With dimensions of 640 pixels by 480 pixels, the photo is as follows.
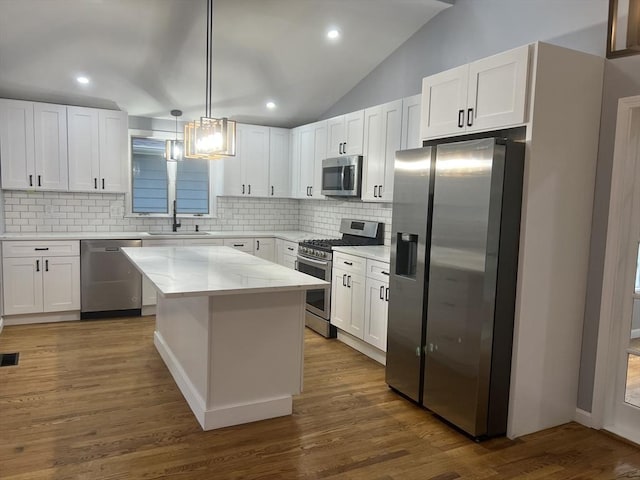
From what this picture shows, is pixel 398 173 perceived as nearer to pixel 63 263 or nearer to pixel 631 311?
pixel 631 311

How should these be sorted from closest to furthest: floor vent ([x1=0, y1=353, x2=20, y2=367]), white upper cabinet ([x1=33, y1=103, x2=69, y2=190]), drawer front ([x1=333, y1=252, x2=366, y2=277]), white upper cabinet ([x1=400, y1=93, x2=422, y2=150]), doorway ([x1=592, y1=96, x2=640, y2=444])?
doorway ([x1=592, y1=96, x2=640, y2=444])
floor vent ([x1=0, y1=353, x2=20, y2=367])
white upper cabinet ([x1=400, y1=93, x2=422, y2=150])
drawer front ([x1=333, y1=252, x2=366, y2=277])
white upper cabinet ([x1=33, y1=103, x2=69, y2=190])

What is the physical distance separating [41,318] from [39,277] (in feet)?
1.57

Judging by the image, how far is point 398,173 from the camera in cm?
348

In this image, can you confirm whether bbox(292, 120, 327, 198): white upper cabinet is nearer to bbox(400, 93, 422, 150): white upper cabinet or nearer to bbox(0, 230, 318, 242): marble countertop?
bbox(0, 230, 318, 242): marble countertop

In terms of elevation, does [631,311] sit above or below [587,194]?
below

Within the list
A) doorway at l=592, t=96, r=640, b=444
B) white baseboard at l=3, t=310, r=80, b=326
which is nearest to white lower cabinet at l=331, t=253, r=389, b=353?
doorway at l=592, t=96, r=640, b=444

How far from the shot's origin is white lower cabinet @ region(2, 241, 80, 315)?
16.1ft

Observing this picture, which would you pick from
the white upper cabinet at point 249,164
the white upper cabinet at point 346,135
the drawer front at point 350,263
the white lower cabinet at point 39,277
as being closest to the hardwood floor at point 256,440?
the drawer front at point 350,263

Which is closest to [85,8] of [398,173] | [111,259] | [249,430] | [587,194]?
[111,259]

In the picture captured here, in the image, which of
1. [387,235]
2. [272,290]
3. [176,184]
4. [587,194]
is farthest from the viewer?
[176,184]

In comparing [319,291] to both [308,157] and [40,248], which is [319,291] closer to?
[308,157]

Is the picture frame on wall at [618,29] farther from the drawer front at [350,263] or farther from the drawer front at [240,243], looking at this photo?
the drawer front at [240,243]

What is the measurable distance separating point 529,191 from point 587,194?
A: 0.54 meters

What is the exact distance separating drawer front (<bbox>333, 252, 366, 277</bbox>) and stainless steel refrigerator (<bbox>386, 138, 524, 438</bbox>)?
3.16 feet
